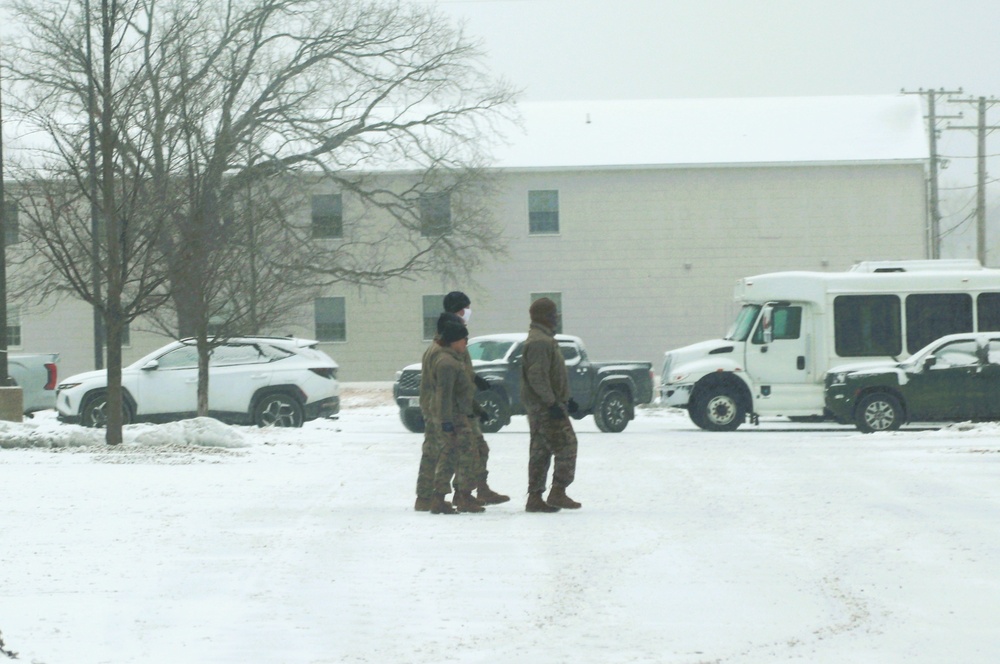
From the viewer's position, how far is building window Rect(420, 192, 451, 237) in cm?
4275

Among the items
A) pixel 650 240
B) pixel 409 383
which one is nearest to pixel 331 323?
pixel 650 240

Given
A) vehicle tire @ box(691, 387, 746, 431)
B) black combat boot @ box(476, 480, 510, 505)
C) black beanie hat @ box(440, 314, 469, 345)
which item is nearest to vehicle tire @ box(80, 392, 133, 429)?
vehicle tire @ box(691, 387, 746, 431)

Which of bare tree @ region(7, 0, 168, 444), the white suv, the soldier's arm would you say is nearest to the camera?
the soldier's arm

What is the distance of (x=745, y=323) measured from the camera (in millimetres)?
26531

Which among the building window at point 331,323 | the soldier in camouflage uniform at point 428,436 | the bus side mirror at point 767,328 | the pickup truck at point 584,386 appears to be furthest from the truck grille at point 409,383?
the building window at point 331,323

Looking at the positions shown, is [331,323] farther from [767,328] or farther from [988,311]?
[988,311]

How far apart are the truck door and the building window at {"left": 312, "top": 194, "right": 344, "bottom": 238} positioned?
21.5 meters

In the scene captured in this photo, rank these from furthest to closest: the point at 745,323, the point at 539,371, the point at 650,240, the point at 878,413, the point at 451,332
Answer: the point at 650,240 < the point at 745,323 < the point at 878,413 < the point at 451,332 < the point at 539,371

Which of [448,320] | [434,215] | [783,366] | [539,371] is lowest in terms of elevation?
[783,366]

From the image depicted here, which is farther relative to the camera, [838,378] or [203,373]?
[838,378]

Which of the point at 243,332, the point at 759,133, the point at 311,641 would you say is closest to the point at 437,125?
the point at 759,133

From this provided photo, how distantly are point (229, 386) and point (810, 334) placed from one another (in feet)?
31.8

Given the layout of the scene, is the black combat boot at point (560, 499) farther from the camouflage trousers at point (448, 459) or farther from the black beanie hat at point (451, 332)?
the black beanie hat at point (451, 332)

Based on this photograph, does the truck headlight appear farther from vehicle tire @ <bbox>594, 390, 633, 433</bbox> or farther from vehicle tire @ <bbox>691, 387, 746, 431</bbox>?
vehicle tire @ <bbox>594, 390, 633, 433</bbox>
